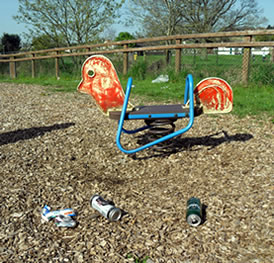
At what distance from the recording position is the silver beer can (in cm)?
280

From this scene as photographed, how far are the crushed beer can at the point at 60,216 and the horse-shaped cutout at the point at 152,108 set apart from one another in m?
0.97

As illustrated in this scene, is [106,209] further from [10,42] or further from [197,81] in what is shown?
[10,42]

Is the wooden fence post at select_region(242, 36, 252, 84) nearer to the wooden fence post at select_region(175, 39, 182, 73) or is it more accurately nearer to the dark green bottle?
the wooden fence post at select_region(175, 39, 182, 73)

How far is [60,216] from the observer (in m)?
2.82

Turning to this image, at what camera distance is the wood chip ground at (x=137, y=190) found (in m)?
2.49

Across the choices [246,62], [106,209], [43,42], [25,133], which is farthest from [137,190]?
[43,42]

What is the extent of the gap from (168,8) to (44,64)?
358 inches

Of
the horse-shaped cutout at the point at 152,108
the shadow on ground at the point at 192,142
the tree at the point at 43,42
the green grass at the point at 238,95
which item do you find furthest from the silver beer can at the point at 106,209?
the tree at the point at 43,42

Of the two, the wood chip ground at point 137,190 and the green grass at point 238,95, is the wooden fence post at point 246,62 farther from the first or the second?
the wood chip ground at point 137,190

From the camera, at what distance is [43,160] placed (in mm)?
4043

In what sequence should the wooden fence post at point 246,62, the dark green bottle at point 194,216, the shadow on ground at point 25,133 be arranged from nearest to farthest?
the dark green bottle at point 194,216 → the shadow on ground at point 25,133 → the wooden fence post at point 246,62

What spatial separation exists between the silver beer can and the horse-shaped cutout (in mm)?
776

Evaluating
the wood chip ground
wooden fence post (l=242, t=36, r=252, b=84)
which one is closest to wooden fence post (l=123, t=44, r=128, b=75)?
wooden fence post (l=242, t=36, r=252, b=84)

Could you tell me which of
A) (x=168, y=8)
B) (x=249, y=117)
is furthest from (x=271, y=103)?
(x=168, y=8)
